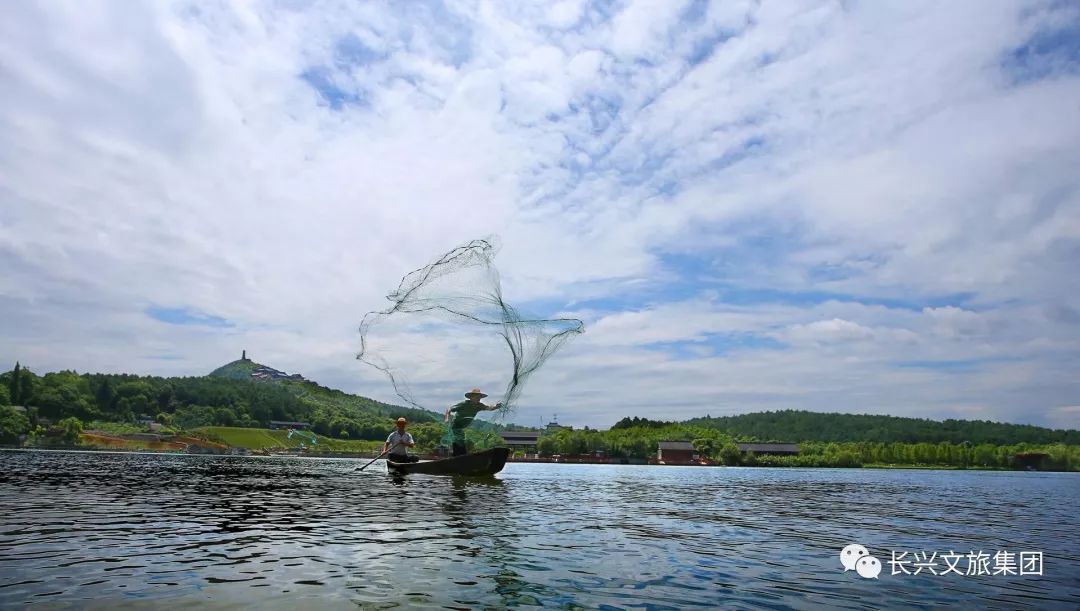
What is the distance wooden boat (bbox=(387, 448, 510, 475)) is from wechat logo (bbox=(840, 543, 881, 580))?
92.7 ft

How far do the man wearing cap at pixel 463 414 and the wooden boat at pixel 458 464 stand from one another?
0.79 meters

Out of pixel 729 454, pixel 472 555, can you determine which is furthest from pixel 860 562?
pixel 729 454

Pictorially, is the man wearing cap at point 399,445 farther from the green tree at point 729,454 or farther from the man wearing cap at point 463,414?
the green tree at point 729,454

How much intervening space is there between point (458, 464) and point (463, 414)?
3.64 metres

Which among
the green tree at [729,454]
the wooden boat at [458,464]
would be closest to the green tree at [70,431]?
the wooden boat at [458,464]

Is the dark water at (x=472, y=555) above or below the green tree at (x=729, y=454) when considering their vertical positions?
above

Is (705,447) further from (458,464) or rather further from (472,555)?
(472,555)

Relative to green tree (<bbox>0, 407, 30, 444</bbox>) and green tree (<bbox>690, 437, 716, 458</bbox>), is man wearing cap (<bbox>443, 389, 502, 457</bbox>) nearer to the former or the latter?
green tree (<bbox>690, 437, 716, 458</bbox>)

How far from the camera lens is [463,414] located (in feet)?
137

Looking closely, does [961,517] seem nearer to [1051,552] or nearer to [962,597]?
[1051,552]

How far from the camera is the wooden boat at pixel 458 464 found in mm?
42156

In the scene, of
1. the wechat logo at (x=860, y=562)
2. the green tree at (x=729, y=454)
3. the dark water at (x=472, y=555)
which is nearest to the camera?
the dark water at (x=472, y=555)

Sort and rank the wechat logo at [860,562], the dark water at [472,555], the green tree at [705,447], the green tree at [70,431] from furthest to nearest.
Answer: the green tree at [705,447]
the green tree at [70,431]
the wechat logo at [860,562]
the dark water at [472,555]

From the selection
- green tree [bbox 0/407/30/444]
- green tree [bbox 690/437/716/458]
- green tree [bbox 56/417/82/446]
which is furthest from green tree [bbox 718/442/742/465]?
green tree [bbox 0/407/30/444]
